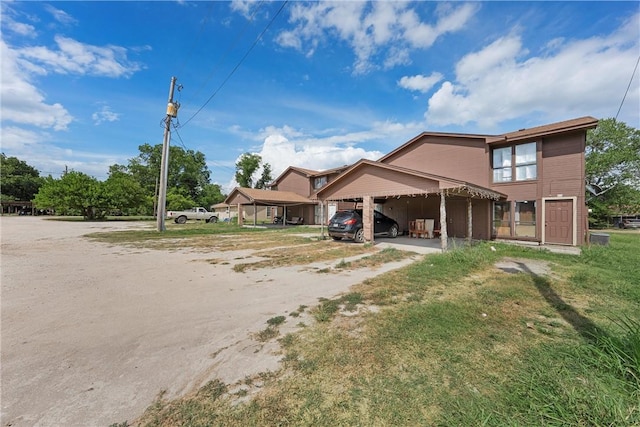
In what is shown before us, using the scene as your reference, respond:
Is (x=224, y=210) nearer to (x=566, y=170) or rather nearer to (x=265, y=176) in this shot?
(x=265, y=176)

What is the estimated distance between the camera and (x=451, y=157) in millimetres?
14156

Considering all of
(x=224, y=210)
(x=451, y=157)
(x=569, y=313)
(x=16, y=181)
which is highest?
(x=16, y=181)

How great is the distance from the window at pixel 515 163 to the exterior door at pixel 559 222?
1467 mm

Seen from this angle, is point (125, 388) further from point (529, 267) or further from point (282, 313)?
point (529, 267)

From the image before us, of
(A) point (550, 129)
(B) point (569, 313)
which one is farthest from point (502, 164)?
(B) point (569, 313)

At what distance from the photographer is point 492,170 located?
1288 cm

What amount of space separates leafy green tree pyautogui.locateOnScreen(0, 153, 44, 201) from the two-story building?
59.6 metres

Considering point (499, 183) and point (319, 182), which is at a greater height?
point (319, 182)

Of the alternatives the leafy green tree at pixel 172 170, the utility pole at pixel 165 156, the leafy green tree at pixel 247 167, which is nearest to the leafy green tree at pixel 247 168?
the leafy green tree at pixel 247 167

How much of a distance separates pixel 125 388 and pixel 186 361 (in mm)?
550

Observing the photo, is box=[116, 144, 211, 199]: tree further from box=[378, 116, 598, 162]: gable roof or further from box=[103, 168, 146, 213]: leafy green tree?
box=[378, 116, 598, 162]: gable roof

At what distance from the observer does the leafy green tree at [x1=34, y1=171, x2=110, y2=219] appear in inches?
1091

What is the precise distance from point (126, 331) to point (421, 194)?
990cm

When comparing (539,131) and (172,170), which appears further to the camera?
(172,170)
